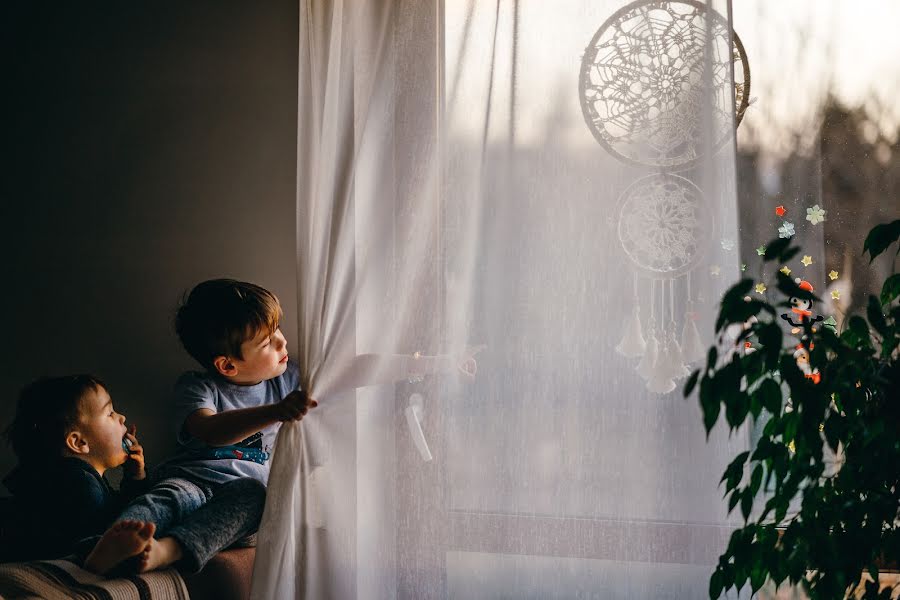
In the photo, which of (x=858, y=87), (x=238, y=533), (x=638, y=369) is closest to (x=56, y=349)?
(x=238, y=533)

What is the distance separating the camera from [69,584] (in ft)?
4.90

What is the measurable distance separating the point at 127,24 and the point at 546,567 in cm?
181

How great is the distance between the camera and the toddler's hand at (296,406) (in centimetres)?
165

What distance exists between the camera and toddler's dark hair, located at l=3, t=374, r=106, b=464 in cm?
188

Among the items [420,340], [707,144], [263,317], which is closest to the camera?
[707,144]

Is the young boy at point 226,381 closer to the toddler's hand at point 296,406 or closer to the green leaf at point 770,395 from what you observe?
the toddler's hand at point 296,406

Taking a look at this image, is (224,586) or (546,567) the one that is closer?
(546,567)

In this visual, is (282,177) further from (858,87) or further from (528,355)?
(858,87)

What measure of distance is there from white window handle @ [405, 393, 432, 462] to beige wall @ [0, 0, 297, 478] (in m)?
0.61

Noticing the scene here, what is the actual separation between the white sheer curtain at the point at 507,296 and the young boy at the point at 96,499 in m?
0.14

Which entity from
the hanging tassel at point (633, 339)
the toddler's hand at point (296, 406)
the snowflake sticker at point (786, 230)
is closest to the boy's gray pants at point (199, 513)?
the toddler's hand at point (296, 406)

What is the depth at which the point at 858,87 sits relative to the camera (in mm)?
1640

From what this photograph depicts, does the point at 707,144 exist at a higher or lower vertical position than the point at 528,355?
higher

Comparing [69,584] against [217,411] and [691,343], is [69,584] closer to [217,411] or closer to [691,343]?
[217,411]
